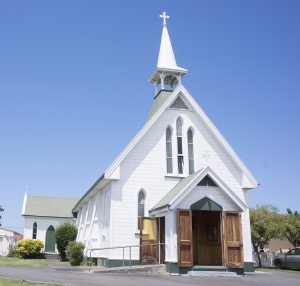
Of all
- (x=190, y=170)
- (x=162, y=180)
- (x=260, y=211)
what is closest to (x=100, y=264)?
(x=162, y=180)

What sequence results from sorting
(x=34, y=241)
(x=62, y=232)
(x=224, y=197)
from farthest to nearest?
(x=34, y=241) < (x=62, y=232) < (x=224, y=197)

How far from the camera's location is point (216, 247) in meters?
21.7

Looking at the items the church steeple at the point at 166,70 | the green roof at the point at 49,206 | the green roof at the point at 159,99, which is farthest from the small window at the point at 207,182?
the green roof at the point at 49,206

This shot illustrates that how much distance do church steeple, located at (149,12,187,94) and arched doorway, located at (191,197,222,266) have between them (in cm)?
922

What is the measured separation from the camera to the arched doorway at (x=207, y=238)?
71.0ft

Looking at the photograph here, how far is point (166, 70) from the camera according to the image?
26703 millimetres

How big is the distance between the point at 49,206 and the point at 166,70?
2995 cm

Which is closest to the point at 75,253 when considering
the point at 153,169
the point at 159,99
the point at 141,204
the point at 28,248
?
the point at 141,204

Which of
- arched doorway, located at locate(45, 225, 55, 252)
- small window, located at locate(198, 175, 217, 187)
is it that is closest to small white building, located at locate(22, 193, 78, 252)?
arched doorway, located at locate(45, 225, 55, 252)

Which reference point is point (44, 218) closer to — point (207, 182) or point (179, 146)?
point (179, 146)

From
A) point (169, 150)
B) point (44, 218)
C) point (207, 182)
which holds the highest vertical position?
point (169, 150)

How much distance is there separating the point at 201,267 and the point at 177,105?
9.81m

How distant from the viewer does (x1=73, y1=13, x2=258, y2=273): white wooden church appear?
19453 millimetres

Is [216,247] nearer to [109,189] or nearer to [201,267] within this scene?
Answer: [201,267]
